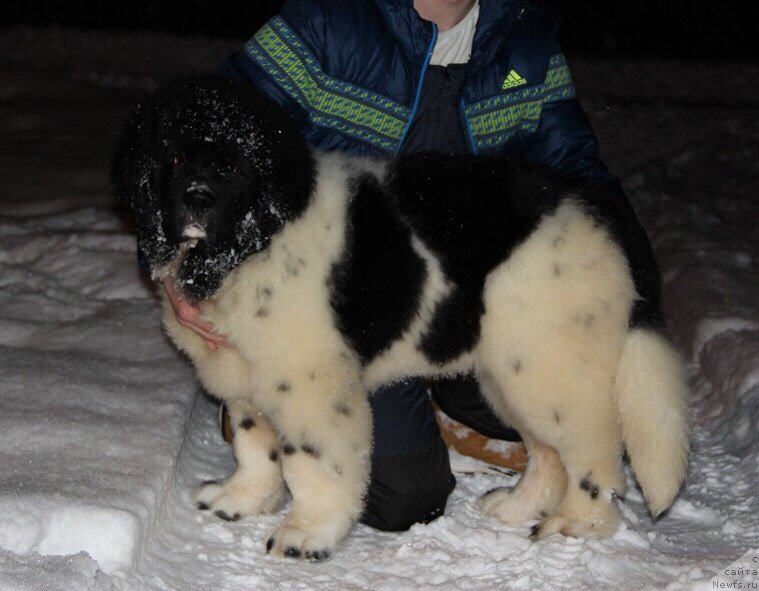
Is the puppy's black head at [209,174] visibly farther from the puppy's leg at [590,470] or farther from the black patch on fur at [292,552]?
the puppy's leg at [590,470]

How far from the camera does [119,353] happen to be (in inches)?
169

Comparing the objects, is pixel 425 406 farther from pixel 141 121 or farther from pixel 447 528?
pixel 141 121

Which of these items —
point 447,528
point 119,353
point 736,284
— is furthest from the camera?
point 736,284

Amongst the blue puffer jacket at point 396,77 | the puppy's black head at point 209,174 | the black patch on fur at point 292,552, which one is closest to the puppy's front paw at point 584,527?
the black patch on fur at point 292,552

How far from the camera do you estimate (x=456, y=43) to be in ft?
12.1

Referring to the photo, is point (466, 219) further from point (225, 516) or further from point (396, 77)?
point (225, 516)

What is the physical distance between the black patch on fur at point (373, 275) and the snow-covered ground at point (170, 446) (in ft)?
2.47

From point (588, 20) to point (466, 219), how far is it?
15564 millimetres

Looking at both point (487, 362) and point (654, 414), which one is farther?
point (487, 362)

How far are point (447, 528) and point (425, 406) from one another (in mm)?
519

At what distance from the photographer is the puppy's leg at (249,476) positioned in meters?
3.32

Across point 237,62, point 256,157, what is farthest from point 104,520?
point 237,62

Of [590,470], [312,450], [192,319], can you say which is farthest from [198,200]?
[590,470]

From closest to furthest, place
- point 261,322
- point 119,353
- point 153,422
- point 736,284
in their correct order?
point 261,322
point 153,422
point 119,353
point 736,284
